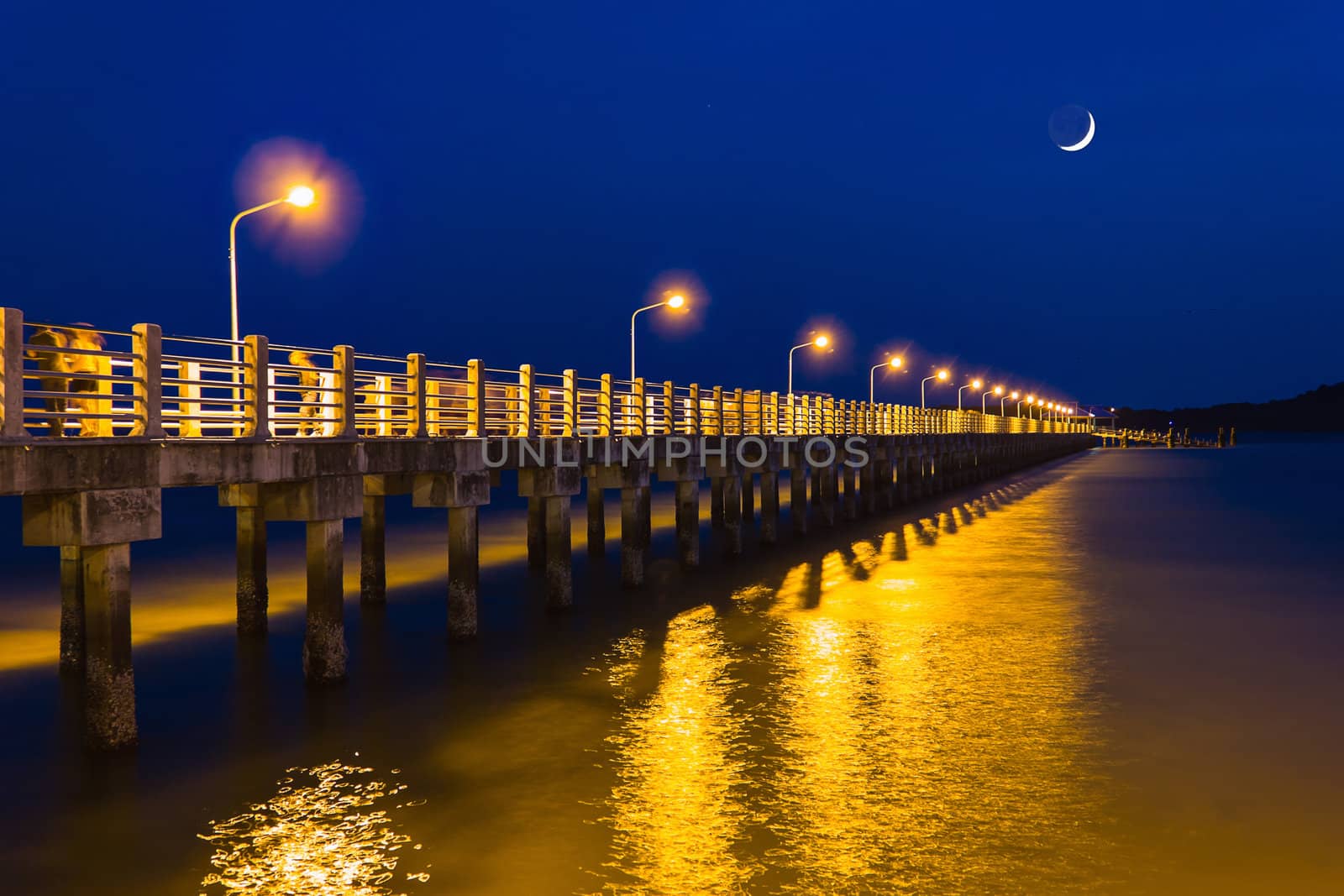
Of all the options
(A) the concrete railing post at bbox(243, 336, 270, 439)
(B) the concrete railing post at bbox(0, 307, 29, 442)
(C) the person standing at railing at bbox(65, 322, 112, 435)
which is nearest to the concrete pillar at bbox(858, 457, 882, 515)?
(A) the concrete railing post at bbox(243, 336, 270, 439)

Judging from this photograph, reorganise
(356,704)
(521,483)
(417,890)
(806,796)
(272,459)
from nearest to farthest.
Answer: (417,890), (806,796), (272,459), (356,704), (521,483)

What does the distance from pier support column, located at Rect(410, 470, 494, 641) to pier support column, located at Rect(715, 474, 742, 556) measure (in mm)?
12954

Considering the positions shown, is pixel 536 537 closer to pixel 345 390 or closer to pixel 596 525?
pixel 596 525

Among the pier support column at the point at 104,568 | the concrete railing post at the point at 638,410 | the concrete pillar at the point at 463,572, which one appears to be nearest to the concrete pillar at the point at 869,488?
the concrete railing post at the point at 638,410

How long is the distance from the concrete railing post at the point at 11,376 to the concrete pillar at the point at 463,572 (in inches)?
324

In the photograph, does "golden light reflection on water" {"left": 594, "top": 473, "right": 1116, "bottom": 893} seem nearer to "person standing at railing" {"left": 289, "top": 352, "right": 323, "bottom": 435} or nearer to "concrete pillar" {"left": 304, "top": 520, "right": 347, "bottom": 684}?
"concrete pillar" {"left": 304, "top": 520, "right": 347, "bottom": 684}

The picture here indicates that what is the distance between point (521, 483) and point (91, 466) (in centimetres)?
1056

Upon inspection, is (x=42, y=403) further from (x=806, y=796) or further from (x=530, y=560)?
(x=806, y=796)

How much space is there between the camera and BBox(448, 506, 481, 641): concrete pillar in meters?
18.8

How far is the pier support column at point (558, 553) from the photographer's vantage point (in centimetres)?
2169

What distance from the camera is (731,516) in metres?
32.3

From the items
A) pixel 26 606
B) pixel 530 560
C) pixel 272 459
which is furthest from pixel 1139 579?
pixel 26 606

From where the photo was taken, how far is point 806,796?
36.9 ft

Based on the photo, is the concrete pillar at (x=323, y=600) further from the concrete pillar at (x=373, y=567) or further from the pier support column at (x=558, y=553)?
the concrete pillar at (x=373, y=567)
